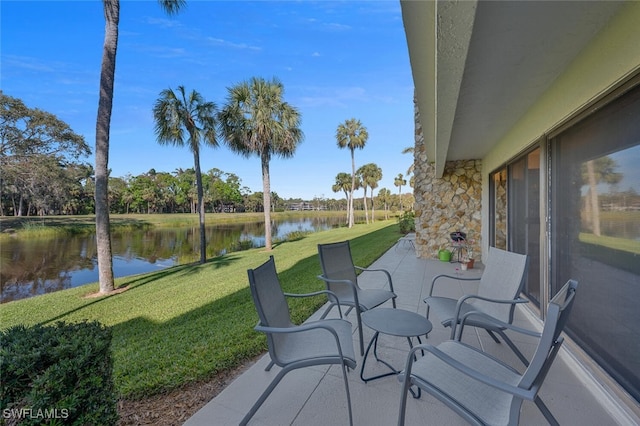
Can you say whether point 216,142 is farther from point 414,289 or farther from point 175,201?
point 175,201

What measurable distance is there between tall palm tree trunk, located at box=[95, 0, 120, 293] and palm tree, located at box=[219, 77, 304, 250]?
16.0 feet

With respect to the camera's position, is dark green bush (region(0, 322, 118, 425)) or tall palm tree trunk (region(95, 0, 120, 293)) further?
tall palm tree trunk (region(95, 0, 120, 293))

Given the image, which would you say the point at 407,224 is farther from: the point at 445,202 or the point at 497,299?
the point at 497,299

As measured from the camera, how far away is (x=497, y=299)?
2.26 meters

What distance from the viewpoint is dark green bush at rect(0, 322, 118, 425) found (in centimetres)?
102

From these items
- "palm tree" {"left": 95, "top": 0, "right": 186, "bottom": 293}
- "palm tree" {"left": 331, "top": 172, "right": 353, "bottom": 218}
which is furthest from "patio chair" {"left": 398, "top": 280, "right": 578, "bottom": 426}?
"palm tree" {"left": 331, "top": 172, "right": 353, "bottom": 218}

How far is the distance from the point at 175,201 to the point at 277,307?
5140 cm

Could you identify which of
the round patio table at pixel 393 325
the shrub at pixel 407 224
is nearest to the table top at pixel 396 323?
the round patio table at pixel 393 325

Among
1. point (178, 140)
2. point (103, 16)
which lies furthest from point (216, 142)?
point (103, 16)

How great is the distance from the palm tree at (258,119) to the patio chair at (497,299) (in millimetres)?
9058

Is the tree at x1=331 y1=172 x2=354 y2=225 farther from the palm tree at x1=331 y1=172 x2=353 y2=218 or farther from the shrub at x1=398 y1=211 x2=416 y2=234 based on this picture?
the shrub at x1=398 y1=211 x2=416 y2=234

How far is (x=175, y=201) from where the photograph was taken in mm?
46875

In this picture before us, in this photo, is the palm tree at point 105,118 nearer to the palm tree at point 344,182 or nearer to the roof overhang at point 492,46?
the roof overhang at point 492,46

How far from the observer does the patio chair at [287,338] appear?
153 centimetres
